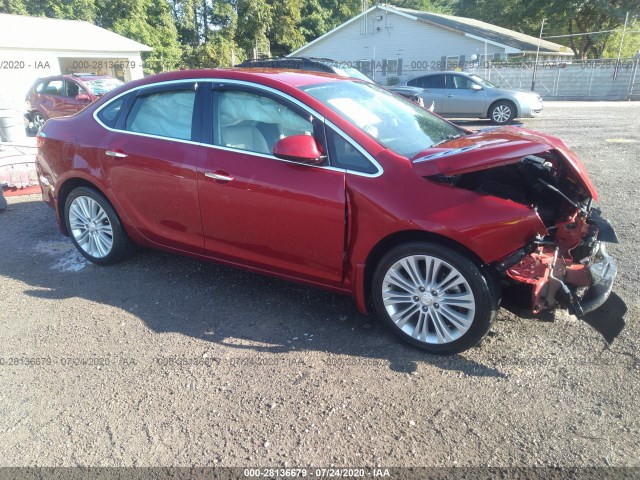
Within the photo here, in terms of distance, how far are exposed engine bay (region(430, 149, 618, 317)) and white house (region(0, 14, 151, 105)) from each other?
2163 centimetres

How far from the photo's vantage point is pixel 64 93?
45.6 feet

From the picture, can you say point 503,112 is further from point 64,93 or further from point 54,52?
point 54,52

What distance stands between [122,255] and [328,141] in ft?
8.11

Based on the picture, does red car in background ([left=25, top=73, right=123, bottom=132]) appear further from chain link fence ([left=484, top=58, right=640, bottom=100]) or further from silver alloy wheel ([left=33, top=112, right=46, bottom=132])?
chain link fence ([left=484, top=58, right=640, bottom=100])

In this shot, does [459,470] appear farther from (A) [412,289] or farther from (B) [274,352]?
(B) [274,352]

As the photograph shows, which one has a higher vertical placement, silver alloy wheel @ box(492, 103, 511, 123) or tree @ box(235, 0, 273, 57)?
tree @ box(235, 0, 273, 57)

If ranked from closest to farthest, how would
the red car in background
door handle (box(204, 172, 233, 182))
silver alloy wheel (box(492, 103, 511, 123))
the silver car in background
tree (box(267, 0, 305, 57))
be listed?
door handle (box(204, 172, 233, 182)), the red car in background, the silver car in background, silver alloy wheel (box(492, 103, 511, 123)), tree (box(267, 0, 305, 57))

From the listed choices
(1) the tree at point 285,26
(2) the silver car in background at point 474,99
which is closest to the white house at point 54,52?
(1) the tree at point 285,26

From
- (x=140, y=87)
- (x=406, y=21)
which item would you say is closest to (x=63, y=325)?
(x=140, y=87)

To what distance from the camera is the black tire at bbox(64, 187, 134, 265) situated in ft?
14.5

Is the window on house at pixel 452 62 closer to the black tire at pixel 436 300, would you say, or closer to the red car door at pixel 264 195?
the red car door at pixel 264 195

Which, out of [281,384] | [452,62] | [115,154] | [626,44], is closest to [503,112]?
[115,154]

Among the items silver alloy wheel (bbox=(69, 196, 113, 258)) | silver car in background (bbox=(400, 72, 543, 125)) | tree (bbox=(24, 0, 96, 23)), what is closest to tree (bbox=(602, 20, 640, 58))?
silver car in background (bbox=(400, 72, 543, 125))

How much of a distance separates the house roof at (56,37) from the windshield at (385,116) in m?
22.9
